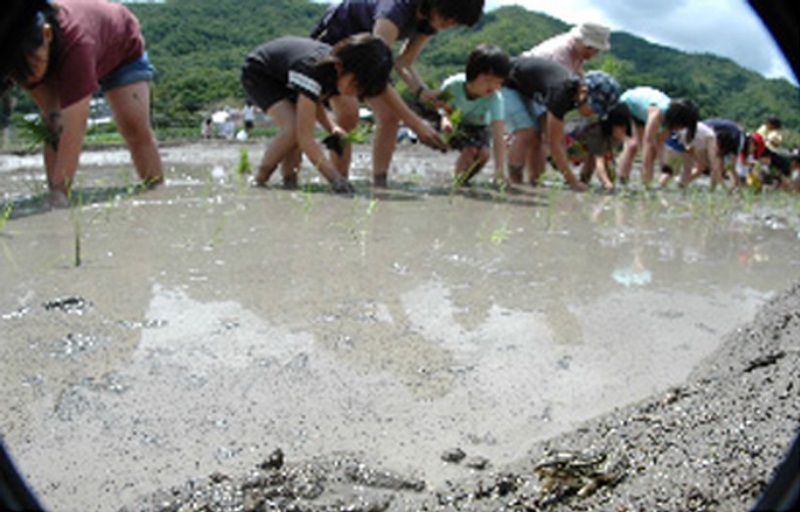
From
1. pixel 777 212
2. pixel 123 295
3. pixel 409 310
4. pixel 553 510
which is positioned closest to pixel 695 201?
pixel 777 212

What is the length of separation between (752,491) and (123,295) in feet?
5.71

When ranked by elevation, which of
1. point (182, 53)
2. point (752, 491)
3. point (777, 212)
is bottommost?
point (182, 53)

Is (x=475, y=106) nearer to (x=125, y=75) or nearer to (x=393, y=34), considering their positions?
(x=393, y=34)

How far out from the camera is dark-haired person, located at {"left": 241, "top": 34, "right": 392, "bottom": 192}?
4258 mm

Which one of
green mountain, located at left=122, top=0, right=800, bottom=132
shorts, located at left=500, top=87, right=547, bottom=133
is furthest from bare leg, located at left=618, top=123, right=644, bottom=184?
green mountain, located at left=122, top=0, right=800, bottom=132

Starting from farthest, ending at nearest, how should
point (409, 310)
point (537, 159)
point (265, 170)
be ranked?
point (537, 159) → point (265, 170) → point (409, 310)

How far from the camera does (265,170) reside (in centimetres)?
494

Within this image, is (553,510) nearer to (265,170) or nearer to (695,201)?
(265,170)

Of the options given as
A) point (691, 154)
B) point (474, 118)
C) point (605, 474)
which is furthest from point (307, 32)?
point (605, 474)

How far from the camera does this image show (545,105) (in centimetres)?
552

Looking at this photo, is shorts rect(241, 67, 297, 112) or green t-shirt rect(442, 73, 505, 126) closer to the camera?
shorts rect(241, 67, 297, 112)

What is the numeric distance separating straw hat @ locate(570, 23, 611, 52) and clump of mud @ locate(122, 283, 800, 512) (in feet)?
16.2

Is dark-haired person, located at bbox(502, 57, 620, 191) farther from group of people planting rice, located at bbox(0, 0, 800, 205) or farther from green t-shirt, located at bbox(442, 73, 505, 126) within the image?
green t-shirt, located at bbox(442, 73, 505, 126)

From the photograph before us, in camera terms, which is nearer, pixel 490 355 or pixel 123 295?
pixel 490 355
